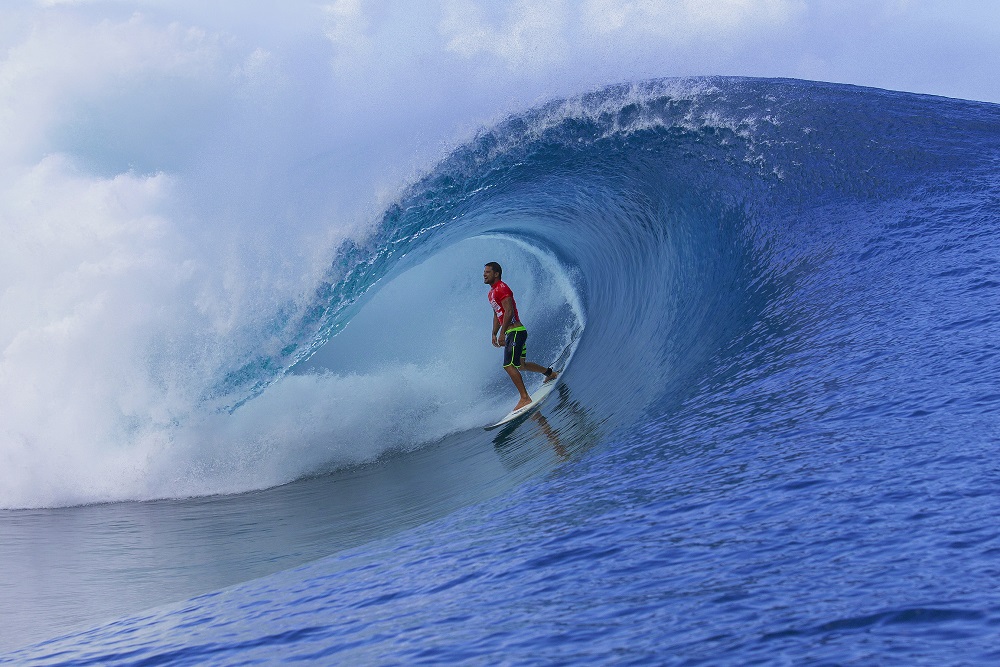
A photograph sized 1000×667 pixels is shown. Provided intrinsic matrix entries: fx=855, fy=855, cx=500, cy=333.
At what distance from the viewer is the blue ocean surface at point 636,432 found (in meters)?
2.92

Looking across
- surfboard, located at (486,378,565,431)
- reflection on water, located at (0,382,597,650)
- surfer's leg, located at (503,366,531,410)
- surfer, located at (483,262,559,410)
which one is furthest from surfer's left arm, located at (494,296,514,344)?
reflection on water, located at (0,382,597,650)

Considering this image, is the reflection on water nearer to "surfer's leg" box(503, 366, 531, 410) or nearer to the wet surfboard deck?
the wet surfboard deck

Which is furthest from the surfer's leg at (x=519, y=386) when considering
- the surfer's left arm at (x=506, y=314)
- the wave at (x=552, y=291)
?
the wave at (x=552, y=291)

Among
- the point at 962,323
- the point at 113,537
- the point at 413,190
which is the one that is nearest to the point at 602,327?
the point at 413,190

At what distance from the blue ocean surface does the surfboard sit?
23cm

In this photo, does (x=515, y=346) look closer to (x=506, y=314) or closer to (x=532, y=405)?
(x=506, y=314)

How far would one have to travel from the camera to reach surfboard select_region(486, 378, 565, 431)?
8367mm

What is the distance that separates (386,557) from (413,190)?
6.03 meters

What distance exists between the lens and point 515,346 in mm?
8461

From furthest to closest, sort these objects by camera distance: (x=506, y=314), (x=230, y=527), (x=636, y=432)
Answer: (x=506, y=314) → (x=230, y=527) → (x=636, y=432)

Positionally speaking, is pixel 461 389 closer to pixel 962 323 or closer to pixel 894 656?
pixel 962 323

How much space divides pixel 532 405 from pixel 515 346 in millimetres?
611

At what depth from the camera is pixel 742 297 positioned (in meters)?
7.55

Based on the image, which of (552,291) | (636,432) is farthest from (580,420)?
(552,291)
